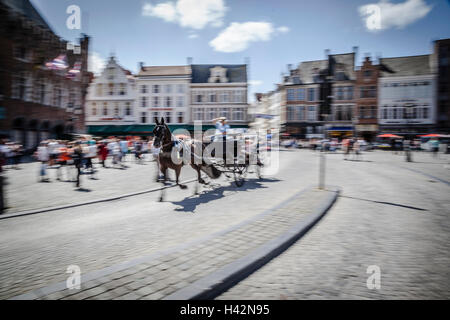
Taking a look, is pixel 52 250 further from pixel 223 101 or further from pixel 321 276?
pixel 223 101

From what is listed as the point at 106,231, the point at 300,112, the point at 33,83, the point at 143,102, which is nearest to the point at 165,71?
the point at 143,102

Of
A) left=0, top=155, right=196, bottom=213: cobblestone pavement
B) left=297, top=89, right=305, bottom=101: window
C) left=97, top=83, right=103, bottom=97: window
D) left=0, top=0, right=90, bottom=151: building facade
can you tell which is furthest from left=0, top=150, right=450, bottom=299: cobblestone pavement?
left=297, top=89, right=305, bottom=101: window

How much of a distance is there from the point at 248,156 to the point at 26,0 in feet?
101

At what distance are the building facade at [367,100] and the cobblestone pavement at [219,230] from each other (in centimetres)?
3910

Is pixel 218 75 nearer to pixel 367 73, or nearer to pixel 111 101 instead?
pixel 111 101

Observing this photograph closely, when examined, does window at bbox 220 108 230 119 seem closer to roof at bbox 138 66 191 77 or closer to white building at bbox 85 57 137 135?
roof at bbox 138 66 191 77

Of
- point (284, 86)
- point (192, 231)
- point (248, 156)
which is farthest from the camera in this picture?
point (284, 86)

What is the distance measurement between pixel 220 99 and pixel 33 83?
26.0 metres

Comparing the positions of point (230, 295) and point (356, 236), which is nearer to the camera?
point (230, 295)

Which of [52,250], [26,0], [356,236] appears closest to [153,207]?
[52,250]

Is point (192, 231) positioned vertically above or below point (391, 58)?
below

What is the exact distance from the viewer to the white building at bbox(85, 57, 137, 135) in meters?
39.3

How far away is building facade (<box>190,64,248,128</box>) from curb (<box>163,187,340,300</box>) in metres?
38.3

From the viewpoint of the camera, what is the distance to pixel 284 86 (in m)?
46.2
